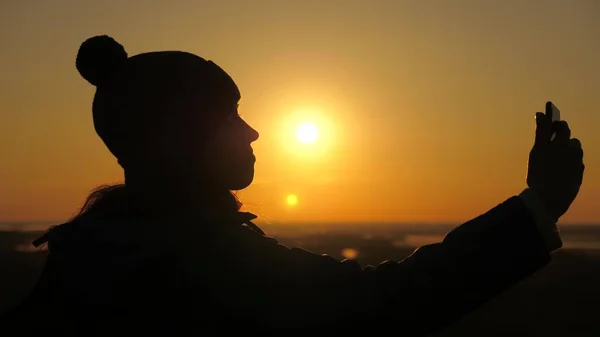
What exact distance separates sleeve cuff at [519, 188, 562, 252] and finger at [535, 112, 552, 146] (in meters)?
0.13

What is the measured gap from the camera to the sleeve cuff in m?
1.79

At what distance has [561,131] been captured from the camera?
72.3 inches

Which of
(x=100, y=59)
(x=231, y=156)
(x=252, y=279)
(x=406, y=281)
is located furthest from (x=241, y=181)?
(x=406, y=281)

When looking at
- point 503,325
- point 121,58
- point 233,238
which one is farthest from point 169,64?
point 503,325

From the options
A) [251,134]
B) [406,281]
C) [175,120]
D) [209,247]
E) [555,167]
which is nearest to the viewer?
[406,281]

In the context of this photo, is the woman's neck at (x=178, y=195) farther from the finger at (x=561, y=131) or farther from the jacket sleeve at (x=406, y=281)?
the finger at (x=561, y=131)

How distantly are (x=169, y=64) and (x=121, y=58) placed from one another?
0.20 m

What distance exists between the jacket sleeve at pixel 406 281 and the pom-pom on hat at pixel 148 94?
0.53 meters

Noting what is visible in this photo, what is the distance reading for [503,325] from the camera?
12922mm

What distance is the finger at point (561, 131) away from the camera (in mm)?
1837

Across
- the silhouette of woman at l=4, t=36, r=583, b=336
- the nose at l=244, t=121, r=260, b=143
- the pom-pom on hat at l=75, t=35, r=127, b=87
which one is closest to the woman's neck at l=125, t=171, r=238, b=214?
the silhouette of woman at l=4, t=36, r=583, b=336

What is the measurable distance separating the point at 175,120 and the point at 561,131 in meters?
1.03

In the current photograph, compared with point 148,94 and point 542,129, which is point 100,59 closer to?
point 148,94

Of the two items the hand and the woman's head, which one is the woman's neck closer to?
the woman's head
